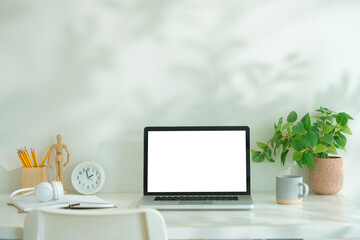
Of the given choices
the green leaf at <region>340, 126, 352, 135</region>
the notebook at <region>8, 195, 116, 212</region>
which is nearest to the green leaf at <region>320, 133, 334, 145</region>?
the green leaf at <region>340, 126, 352, 135</region>

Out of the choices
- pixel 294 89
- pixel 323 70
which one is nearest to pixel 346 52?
pixel 323 70

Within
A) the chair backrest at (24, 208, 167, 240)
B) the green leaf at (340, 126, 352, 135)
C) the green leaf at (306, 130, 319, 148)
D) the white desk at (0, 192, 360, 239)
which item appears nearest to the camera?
the chair backrest at (24, 208, 167, 240)

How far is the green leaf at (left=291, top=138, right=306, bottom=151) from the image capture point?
6.11ft

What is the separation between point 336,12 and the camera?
2.00 m

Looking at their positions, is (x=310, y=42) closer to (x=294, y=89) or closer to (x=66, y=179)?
(x=294, y=89)

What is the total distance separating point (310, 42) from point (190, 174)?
0.76m

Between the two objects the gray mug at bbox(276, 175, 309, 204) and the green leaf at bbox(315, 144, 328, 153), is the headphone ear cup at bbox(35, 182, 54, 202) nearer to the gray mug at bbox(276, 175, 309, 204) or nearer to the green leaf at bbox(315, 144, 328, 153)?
the gray mug at bbox(276, 175, 309, 204)

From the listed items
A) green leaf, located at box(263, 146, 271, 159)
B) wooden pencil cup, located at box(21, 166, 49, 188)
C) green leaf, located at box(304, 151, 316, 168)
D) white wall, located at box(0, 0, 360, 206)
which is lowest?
wooden pencil cup, located at box(21, 166, 49, 188)

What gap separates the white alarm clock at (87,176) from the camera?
2.01 meters

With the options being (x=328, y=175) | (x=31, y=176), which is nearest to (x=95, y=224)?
(x=31, y=176)

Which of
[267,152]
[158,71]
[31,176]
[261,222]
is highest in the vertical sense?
[158,71]

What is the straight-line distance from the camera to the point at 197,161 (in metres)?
1.86

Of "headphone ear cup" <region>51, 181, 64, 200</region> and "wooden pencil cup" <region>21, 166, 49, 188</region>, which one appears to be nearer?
"headphone ear cup" <region>51, 181, 64, 200</region>

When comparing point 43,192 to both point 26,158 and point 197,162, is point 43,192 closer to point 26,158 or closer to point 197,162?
point 26,158
